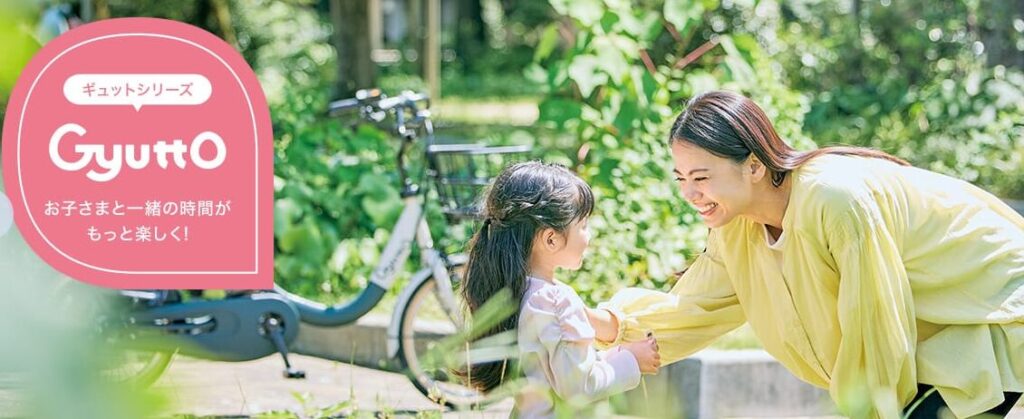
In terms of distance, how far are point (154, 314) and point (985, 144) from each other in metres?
5.49

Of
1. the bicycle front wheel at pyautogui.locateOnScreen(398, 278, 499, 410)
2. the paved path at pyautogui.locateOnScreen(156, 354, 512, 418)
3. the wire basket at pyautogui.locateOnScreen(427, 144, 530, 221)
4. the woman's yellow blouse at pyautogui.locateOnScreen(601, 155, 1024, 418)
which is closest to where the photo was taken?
the woman's yellow blouse at pyautogui.locateOnScreen(601, 155, 1024, 418)

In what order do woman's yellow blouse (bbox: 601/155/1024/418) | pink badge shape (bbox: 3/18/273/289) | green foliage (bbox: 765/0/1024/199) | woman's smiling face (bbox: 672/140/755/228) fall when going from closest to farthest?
woman's yellow blouse (bbox: 601/155/1024/418)
woman's smiling face (bbox: 672/140/755/228)
pink badge shape (bbox: 3/18/273/289)
green foliage (bbox: 765/0/1024/199)

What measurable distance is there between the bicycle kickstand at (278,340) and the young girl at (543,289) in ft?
6.63

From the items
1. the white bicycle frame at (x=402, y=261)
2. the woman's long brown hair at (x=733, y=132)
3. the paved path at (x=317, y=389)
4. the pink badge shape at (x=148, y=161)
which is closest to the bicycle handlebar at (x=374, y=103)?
the white bicycle frame at (x=402, y=261)

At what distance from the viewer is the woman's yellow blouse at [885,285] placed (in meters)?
2.82

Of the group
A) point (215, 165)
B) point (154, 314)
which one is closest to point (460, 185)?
point (154, 314)

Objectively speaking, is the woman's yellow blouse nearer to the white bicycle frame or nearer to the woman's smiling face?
the woman's smiling face

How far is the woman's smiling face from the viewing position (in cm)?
294

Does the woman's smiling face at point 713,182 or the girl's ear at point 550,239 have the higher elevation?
the woman's smiling face at point 713,182

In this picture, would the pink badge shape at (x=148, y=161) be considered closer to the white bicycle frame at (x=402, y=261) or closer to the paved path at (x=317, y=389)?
the paved path at (x=317, y=389)

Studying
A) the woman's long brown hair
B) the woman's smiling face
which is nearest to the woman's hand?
the woman's smiling face

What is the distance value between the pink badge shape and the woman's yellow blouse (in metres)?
1.19

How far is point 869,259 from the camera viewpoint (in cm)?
280

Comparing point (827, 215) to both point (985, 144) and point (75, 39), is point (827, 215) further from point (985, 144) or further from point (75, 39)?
point (985, 144)
